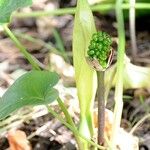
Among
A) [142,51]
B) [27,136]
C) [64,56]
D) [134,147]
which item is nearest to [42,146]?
[27,136]

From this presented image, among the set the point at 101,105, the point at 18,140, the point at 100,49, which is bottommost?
the point at 18,140

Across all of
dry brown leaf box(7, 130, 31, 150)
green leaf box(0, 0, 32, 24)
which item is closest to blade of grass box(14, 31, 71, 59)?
dry brown leaf box(7, 130, 31, 150)

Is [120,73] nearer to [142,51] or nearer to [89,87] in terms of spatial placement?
[89,87]

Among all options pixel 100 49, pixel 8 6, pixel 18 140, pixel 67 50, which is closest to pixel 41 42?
pixel 67 50

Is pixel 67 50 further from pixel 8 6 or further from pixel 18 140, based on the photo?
pixel 8 6

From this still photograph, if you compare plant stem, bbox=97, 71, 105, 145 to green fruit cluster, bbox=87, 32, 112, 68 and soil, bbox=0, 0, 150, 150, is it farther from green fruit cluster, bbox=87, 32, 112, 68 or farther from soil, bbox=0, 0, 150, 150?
soil, bbox=0, 0, 150, 150

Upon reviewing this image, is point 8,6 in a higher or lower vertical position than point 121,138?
higher

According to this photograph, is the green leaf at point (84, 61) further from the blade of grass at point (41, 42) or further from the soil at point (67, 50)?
the blade of grass at point (41, 42)
